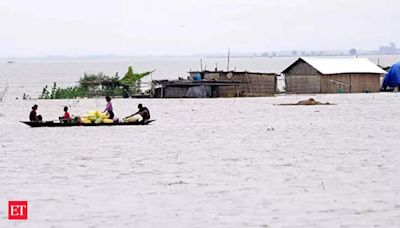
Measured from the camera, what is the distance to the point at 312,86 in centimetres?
4419

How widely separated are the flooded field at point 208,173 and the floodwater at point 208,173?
2 centimetres

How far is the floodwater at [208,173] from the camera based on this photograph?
36.5 ft

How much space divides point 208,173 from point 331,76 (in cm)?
2983

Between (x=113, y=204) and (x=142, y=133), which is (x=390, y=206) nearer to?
(x=113, y=204)

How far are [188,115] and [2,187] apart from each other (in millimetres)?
18731

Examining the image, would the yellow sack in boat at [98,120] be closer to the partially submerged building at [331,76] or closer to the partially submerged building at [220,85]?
the partially submerged building at [220,85]

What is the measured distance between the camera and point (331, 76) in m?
43.9

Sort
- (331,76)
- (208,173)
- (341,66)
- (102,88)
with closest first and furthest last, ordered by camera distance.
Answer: (208,173)
(331,76)
(341,66)
(102,88)

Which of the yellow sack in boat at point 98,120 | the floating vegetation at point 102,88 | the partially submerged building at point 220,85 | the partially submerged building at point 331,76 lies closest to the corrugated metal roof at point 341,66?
the partially submerged building at point 331,76

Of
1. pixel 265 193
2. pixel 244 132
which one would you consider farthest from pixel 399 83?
pixel 265 193

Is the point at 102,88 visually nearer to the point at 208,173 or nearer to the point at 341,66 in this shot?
the point at 341,66

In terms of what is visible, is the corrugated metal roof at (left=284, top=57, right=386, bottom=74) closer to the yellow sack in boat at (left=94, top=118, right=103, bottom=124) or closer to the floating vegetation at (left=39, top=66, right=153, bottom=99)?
the floating vegetation at (left=39, top=66, right=153, bottom=99)

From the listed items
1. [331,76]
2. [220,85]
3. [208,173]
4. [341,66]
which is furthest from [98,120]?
[341,66]

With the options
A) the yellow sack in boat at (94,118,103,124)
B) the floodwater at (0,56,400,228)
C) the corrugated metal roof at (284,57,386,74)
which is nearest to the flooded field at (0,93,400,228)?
the floodwater at (0,56,400,228)
